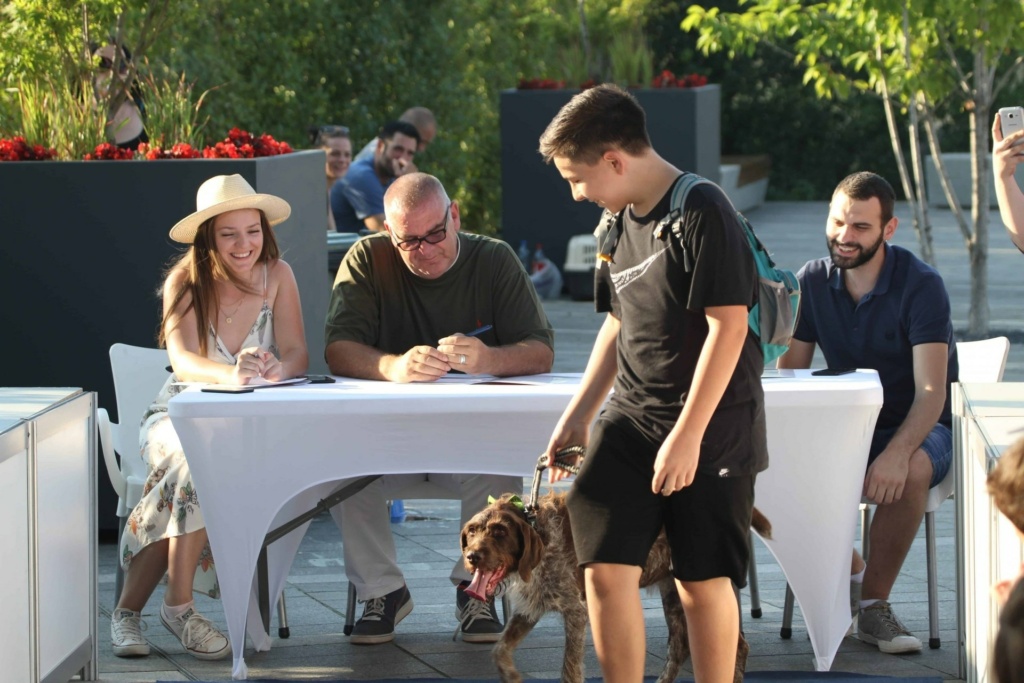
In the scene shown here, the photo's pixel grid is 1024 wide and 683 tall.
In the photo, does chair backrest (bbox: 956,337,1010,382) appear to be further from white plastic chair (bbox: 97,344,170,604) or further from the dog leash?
white plastic chair (bbox: 97,344,170,604)

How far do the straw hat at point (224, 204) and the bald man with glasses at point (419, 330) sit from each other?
37cm

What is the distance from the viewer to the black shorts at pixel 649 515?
3.25 meters

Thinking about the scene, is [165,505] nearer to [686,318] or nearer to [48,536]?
[48,536]

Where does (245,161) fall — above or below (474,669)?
above

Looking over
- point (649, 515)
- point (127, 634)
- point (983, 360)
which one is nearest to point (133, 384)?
point (127, 634)

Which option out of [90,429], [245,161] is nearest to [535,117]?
[245,161]

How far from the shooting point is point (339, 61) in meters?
15.2

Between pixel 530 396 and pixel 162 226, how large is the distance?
244 centimetres

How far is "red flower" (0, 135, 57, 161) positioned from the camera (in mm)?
6023

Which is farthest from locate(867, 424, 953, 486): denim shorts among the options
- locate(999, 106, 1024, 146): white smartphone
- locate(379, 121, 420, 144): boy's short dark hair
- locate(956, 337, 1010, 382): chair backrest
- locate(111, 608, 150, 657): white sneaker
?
locate(379, 121, 420, 144): boy's short dark hair

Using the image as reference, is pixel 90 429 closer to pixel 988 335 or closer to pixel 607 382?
pixel 607 382

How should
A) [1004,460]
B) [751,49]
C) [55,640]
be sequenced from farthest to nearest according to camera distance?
[751,49] → [55,640] → [1004,460]

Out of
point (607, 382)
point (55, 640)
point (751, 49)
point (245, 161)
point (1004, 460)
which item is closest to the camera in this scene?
point (1004, 460)

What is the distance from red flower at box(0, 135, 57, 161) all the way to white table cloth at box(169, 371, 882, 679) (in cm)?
233
